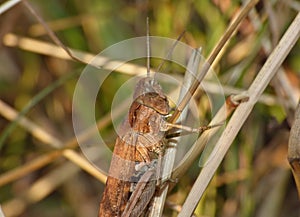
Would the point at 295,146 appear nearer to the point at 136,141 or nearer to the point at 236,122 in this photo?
the point at 236,122

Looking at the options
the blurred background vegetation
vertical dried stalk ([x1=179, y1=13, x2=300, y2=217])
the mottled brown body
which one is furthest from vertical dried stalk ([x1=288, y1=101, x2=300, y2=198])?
the blurred background vegetation

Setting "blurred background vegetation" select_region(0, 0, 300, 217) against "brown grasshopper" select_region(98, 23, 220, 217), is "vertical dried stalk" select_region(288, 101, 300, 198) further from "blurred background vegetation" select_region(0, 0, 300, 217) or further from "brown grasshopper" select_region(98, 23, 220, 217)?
"blurred background vegetation" select_region(0, 0, 300, 217)

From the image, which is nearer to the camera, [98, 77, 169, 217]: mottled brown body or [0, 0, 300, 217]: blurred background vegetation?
[98, 77, 169, 217]: mottled brown body

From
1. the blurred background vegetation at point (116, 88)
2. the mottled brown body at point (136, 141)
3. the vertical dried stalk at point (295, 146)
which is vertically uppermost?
the blurred background vegetation at point (116, 88)

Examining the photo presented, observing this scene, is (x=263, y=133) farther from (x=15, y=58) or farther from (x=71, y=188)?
(x=15, y=58)

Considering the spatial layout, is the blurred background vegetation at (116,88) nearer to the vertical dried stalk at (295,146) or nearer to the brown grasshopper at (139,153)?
the brown grasshopper at (139,153)

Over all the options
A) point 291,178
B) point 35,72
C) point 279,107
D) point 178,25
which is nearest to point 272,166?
point 291,178

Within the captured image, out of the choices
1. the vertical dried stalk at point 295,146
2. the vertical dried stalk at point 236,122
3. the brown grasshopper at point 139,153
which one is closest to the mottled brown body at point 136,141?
the brown grasshopper at point 139,153
